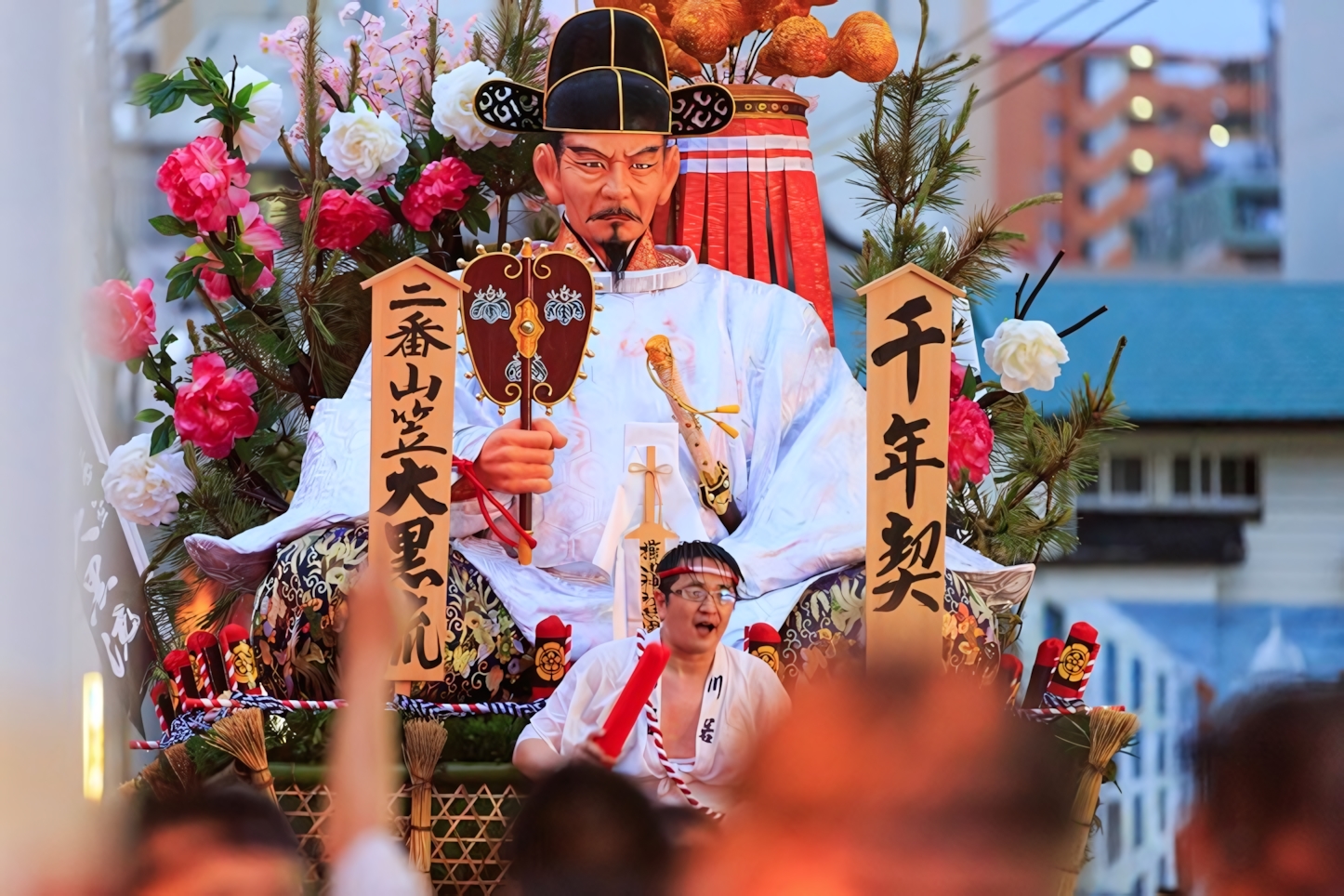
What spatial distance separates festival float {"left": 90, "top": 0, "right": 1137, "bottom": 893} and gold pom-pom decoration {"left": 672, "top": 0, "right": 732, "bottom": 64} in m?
0.01

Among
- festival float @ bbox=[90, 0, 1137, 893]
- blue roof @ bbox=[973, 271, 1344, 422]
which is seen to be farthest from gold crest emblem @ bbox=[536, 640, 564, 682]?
blue roof @ bbox=[973, 271, 1344, 422]

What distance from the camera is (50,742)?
1766 mm

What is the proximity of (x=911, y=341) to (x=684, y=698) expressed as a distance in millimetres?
814

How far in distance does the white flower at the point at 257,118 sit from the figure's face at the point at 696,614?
2122mm

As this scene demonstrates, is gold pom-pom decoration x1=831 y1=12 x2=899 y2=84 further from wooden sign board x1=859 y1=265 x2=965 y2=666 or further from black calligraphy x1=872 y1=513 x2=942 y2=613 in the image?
black calligraphy x1=872 y1=513 x2=942 y2=613

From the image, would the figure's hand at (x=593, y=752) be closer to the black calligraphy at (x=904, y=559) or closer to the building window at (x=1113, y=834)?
the black calligraphy at (x=904, y=559)

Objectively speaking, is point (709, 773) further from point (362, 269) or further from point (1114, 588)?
point (1114, 588)

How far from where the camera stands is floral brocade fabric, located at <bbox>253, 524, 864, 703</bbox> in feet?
13.9

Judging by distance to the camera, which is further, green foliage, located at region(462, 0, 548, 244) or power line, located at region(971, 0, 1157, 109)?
power line, located at region(971, 0, 1157, 109)

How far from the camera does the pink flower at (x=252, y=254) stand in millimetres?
5203

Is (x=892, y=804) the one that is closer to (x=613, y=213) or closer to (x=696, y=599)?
(x=696, y=599)

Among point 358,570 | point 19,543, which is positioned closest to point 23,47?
point 19,543

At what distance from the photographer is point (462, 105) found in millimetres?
5227

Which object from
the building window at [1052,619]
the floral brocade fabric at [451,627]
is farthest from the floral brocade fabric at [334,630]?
the building window at [1052,619]
